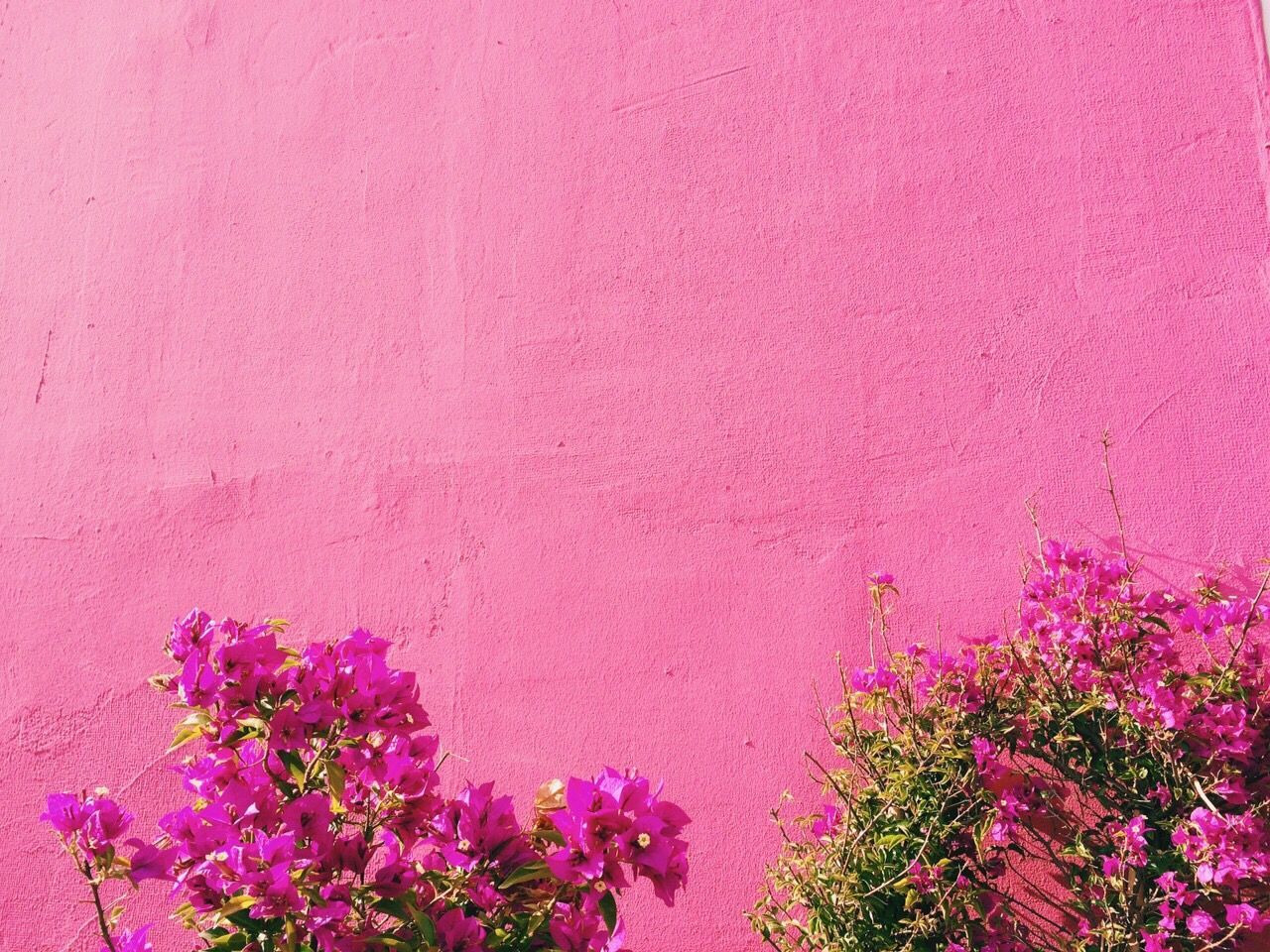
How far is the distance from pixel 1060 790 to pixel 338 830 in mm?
1237

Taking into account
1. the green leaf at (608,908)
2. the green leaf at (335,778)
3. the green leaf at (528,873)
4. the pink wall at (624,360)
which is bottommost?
the green leaf at (608,908)

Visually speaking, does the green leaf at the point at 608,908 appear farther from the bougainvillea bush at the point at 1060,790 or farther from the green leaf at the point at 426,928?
the bougainvillea bush at the point at 1060,790

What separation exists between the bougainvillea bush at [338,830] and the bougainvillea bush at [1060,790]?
0.48 meters

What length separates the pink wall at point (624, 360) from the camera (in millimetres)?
2061

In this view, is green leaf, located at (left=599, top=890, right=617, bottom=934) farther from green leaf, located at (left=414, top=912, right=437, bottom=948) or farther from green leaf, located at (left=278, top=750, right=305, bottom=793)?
green leaf, located at (left=278, top=750, right=305, bottom=793)

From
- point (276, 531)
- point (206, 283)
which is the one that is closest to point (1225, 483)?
point (276, 531)

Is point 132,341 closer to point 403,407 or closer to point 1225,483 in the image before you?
point 403,407

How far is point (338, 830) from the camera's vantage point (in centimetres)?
152

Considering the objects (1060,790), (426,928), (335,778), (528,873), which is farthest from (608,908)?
(1060,790)

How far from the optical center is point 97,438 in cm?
252

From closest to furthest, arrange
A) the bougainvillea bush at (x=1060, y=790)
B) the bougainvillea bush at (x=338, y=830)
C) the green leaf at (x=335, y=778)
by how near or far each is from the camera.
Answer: the bougainvillea bush at (x=338, y=830) < the green leaf at (x=335, y=778) < the bougainvillea bush at (x=1060, y=790)

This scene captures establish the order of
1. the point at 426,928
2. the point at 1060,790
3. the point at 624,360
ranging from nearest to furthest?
the point at 426,928, the point at 1060,790, the point at 624,360

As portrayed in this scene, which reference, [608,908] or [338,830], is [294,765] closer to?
[338,830]

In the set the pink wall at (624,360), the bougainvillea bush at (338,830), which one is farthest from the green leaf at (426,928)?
the pink wall at (624,360)
